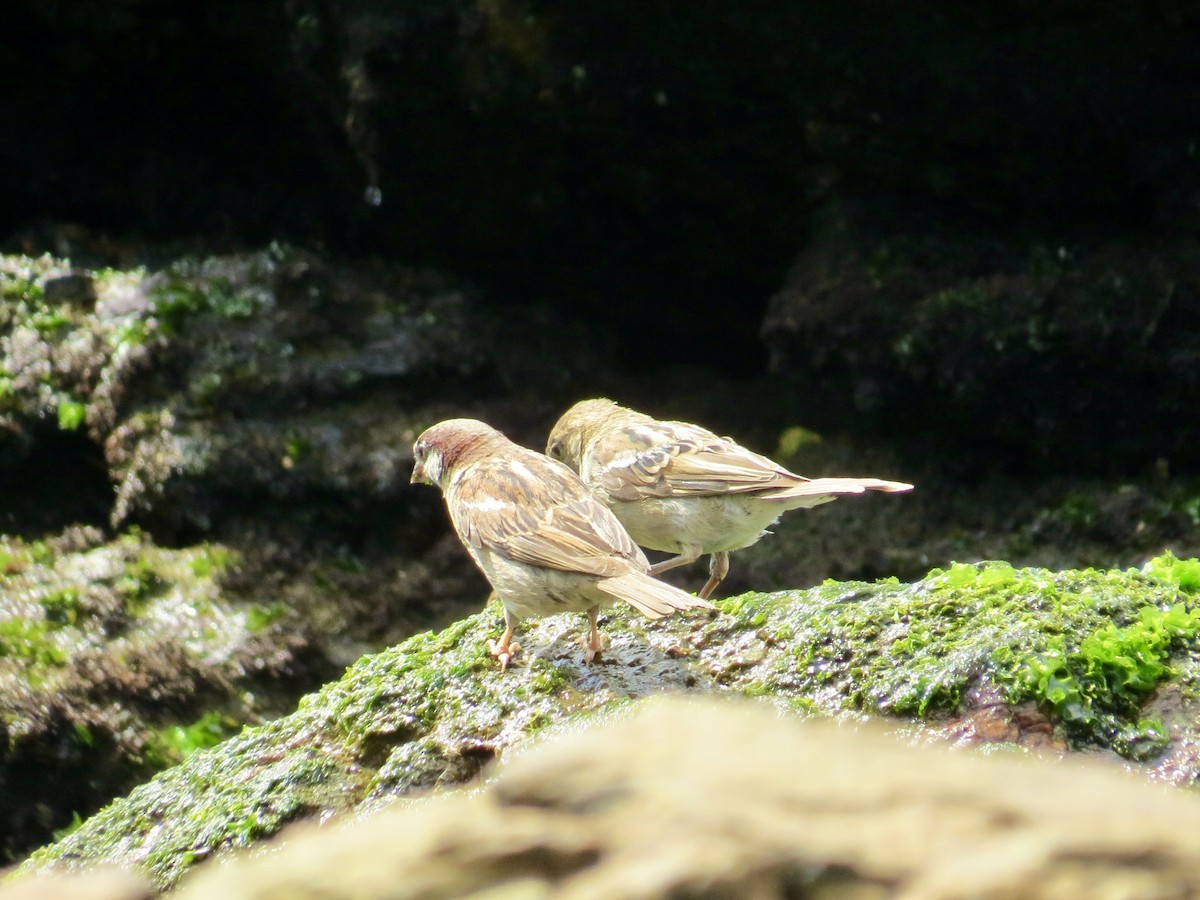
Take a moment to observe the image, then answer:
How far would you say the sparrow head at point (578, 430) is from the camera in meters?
7.14

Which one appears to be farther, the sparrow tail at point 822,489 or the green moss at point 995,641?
the sparrow tail at point 822,489

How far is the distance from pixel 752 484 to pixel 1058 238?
432 cm

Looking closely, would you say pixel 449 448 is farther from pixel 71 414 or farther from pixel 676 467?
pixel 71 414

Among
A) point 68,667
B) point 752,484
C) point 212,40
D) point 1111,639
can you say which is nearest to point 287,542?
point 68,667

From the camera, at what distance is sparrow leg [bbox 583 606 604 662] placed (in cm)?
493

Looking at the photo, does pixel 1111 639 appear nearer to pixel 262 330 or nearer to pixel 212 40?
pixel 262 330

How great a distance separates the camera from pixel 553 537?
16.7ft

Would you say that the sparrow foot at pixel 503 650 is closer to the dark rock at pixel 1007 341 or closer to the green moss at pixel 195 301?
the green moss at pixel 195 301

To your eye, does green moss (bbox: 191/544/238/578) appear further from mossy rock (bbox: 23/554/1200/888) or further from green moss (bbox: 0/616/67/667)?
mossy rock (bbox: 23/554/1200/888)

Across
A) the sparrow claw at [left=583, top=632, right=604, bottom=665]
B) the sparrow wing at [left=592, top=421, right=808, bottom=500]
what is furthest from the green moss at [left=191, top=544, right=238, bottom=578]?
the sparrow claw at [left=583, top=632, right=604, bottom=665]

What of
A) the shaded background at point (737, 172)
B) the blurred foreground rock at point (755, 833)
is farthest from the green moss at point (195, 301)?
the blurred foreground rock at point (755, 833)

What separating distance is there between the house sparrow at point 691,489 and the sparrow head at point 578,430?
23 centimetres

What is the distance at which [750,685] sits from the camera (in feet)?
15.0

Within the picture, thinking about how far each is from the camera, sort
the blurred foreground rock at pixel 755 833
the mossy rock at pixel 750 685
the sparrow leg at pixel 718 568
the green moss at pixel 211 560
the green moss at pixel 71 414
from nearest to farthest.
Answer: the blurred foreground rock at pixel 755 833, the mossy rock at pixel 750 685, the sparrow leg at pixel 718 568, the green moss at pixel 211 560, the green moss at pixel 71 414
